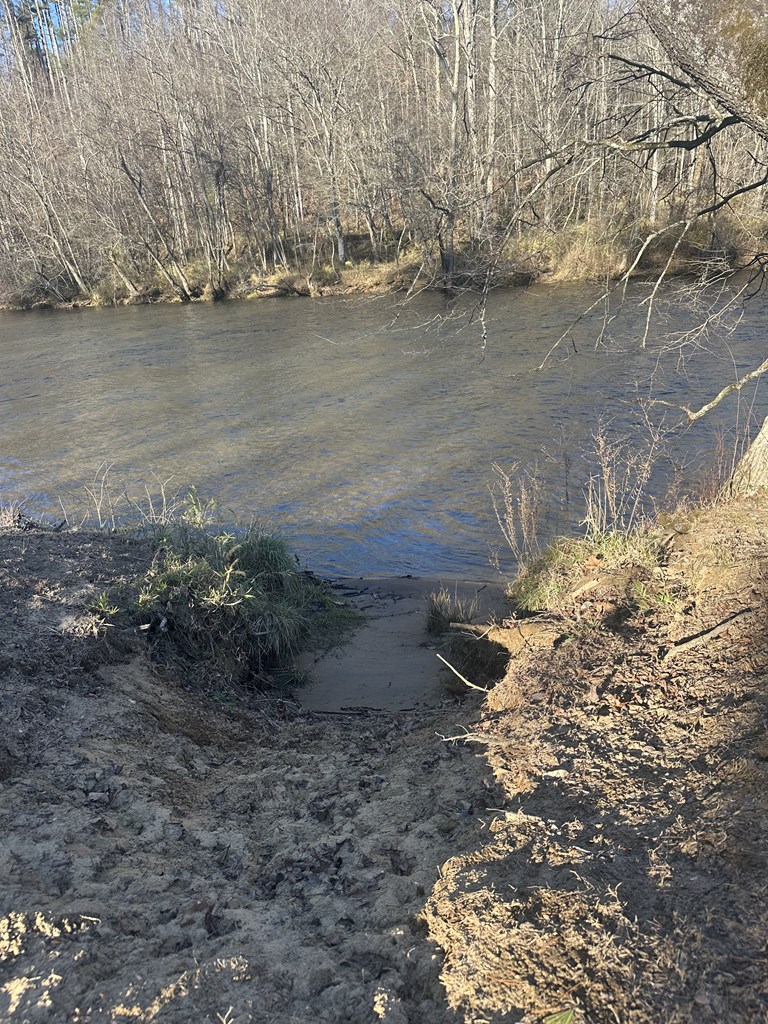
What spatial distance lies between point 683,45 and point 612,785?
4291 millimetres

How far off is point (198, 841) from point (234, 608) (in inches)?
106

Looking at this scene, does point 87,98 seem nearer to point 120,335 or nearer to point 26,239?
point 26,239

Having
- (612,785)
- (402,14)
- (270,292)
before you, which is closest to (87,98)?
(270,292)

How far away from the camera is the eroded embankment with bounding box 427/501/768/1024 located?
6.60 ft

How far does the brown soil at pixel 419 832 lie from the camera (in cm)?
207

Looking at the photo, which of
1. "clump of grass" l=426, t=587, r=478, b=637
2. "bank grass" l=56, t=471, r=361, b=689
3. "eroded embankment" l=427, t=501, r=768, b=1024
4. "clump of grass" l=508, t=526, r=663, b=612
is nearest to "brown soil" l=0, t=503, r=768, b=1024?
"eroded embankment" l=427, t=501, r=768, b=1024

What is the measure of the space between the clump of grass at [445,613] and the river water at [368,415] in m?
1.49

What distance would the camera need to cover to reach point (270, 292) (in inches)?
1219

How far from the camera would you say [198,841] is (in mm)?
3096

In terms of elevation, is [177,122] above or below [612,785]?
above

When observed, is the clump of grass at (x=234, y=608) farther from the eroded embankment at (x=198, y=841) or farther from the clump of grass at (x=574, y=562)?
the clump of grass at (x=574, y=562)

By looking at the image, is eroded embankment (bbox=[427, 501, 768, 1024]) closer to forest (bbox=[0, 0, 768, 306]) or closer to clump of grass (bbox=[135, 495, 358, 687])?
clump of grass (bbox=[135, 495, 358, 687])

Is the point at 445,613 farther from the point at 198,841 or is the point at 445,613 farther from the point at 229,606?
the point at 198,841

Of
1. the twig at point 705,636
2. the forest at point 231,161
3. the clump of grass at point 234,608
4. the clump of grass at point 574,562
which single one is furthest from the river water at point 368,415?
the forest at point 231,161
